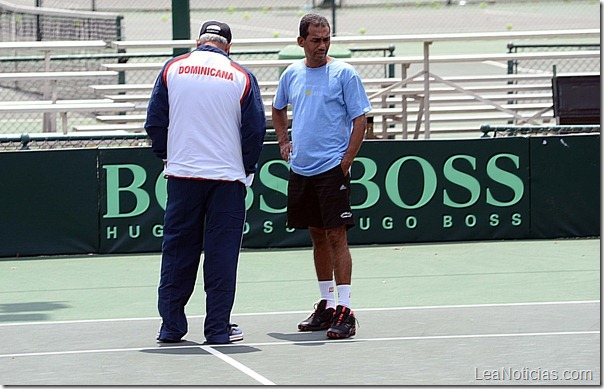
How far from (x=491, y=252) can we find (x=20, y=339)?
4873mm

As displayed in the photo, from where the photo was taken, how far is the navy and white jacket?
7.37m

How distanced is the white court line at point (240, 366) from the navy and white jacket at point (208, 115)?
1.05m

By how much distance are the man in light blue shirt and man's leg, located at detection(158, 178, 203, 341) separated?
77cm

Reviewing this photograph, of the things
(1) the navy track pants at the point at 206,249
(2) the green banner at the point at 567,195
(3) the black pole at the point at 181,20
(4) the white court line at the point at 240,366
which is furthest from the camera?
(3) the black pole at the point at 181,20

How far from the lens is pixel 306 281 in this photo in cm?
992

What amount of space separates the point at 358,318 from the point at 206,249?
1.35m

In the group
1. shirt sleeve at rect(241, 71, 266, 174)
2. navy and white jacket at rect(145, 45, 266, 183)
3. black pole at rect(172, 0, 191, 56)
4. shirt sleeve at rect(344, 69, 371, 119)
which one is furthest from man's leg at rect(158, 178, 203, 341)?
black pole at rect(172, 0, 191, 56)

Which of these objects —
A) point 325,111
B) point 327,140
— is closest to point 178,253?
point 327,140

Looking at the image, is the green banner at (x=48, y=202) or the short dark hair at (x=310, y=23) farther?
the green banner at (x=48, y=202)

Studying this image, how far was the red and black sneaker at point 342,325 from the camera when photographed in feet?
24.9

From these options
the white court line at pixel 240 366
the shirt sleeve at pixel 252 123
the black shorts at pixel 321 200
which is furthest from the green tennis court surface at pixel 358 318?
the shirt sleeve at pixel 252 123

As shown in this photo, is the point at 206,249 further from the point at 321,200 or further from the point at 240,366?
the point at 240,366

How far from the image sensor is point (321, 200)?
781cm

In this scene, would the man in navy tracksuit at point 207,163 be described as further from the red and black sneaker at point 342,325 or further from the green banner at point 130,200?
the green banner at point 130,200
